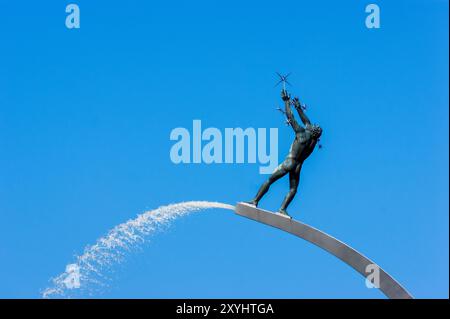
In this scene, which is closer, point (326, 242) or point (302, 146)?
point (326, 242)

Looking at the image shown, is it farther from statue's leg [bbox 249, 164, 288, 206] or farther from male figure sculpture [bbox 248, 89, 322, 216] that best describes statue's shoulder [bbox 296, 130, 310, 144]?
statue's leg [bbox 249, 164, 288, 206]

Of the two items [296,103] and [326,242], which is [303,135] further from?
[326,242]

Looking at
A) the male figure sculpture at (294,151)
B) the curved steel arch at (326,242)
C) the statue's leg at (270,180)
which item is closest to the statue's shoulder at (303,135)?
the male figure sculpture at (294,151)

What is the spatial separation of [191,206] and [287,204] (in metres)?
3.89

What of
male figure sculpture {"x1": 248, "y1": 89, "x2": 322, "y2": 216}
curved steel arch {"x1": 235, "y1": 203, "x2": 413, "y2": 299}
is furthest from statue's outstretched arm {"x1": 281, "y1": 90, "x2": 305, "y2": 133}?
curved steel arch {"x1": 235, "y1": 203, "x2": 413, "y2": 299}

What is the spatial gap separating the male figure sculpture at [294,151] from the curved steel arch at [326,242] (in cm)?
35

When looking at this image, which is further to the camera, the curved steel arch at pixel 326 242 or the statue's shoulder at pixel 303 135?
the statue's shoulder at pixel 303 135

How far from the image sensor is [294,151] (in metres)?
43.1

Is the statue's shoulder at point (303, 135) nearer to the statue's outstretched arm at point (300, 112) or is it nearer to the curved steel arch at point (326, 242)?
the statue's outstretched arm at point (300, 112)

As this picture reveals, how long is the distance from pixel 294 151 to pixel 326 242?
3437 millimetres

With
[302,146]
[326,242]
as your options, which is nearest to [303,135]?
[302,146]

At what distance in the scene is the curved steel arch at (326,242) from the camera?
42062 mm

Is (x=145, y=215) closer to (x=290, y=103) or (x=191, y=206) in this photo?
(x=191, y=206)
